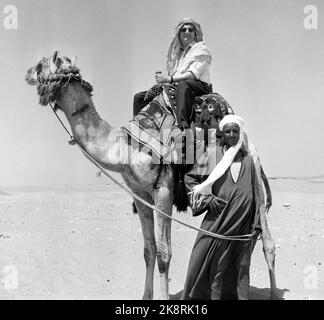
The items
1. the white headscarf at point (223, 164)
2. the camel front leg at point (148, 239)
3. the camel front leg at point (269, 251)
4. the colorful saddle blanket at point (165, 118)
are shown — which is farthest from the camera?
the camel front leg at point (148, 239)

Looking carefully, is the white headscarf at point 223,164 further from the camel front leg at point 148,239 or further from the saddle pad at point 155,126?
the camel front leg at point 148,239

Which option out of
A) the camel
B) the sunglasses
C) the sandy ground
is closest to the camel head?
the camel

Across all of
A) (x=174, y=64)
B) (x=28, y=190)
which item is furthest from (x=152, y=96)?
(x=28, y=190)

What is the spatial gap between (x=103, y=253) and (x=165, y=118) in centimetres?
297

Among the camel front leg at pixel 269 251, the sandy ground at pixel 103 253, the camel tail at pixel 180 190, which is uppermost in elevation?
the camel tail at pixel 180 190

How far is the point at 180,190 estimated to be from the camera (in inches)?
209

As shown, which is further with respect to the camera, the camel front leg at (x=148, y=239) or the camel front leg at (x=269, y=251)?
the camel front leg at (x=148, y=239)

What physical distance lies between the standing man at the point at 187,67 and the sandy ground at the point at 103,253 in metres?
2.12

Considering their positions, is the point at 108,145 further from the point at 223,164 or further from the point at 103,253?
the point at 103,253

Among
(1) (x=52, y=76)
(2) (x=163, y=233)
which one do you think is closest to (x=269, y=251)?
(2) (x=163, y=233)

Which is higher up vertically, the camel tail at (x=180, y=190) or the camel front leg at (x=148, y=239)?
the camel tail at (x=180, y=190)

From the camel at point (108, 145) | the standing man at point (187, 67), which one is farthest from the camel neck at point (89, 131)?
A: the standing man at point (187, 67)

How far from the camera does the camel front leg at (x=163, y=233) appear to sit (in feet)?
16.7

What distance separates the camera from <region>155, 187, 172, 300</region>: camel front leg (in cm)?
509
